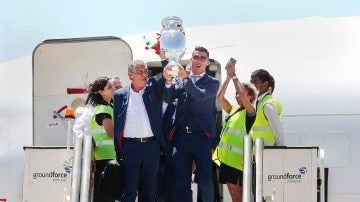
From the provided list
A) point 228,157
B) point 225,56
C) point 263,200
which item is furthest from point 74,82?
point 263,200

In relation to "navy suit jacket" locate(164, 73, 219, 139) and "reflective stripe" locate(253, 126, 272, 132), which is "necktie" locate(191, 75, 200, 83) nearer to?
"navy suit jacket" locate(164, 73, 219, 139)

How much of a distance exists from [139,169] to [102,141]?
2.16ft

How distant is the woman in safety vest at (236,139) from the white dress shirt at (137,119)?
86 centimetres

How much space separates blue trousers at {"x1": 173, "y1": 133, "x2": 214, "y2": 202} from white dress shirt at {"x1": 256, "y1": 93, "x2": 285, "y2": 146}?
700 millimetres

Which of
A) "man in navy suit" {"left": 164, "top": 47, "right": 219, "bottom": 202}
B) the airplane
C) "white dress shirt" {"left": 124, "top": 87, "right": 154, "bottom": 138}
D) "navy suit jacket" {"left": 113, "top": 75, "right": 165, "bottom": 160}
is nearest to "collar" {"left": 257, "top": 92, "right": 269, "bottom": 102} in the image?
the airplane

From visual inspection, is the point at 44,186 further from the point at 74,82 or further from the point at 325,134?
the point at 325,134

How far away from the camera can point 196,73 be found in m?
6.84

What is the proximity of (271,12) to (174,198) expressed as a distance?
222cm

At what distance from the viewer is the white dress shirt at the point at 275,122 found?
7.08 meters

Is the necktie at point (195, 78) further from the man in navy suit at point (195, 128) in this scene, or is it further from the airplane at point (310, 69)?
the airplane at point (310, 69)

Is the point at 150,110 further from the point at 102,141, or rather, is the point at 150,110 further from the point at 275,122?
the point at 275,122

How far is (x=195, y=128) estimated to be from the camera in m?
6.75

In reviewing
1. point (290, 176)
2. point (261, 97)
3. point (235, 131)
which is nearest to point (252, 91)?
point (261, 97)

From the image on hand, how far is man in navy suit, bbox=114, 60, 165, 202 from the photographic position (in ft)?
21.7
